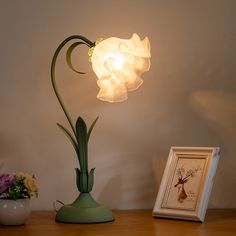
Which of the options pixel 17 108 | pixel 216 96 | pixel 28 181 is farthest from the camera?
pixel 216 96

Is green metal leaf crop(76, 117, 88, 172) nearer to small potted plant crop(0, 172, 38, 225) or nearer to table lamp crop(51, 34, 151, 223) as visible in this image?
table lamp crop(51, 34, 151, 223)

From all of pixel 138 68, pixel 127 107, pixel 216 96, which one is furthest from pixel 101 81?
pixel 216 96

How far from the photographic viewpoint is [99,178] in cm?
174

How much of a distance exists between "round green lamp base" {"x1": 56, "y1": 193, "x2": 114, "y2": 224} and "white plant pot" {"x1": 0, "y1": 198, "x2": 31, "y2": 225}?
0.13 meters

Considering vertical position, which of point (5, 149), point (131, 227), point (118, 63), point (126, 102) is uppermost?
point (118, 63)

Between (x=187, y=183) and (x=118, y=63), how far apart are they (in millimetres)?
425

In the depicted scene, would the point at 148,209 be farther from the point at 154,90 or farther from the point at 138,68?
the point at 138,68

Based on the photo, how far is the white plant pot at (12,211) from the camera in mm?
1413

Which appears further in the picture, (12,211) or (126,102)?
(126,102)

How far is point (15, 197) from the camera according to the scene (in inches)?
56.3

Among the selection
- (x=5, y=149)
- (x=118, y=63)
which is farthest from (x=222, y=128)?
(x=5, y=149)

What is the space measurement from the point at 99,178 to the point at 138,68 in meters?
0.43

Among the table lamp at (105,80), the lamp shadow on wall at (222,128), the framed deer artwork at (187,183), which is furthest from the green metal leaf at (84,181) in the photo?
the lamp shadow on wall at (222,128)

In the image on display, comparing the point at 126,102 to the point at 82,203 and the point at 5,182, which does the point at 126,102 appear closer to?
the point at 82,203
